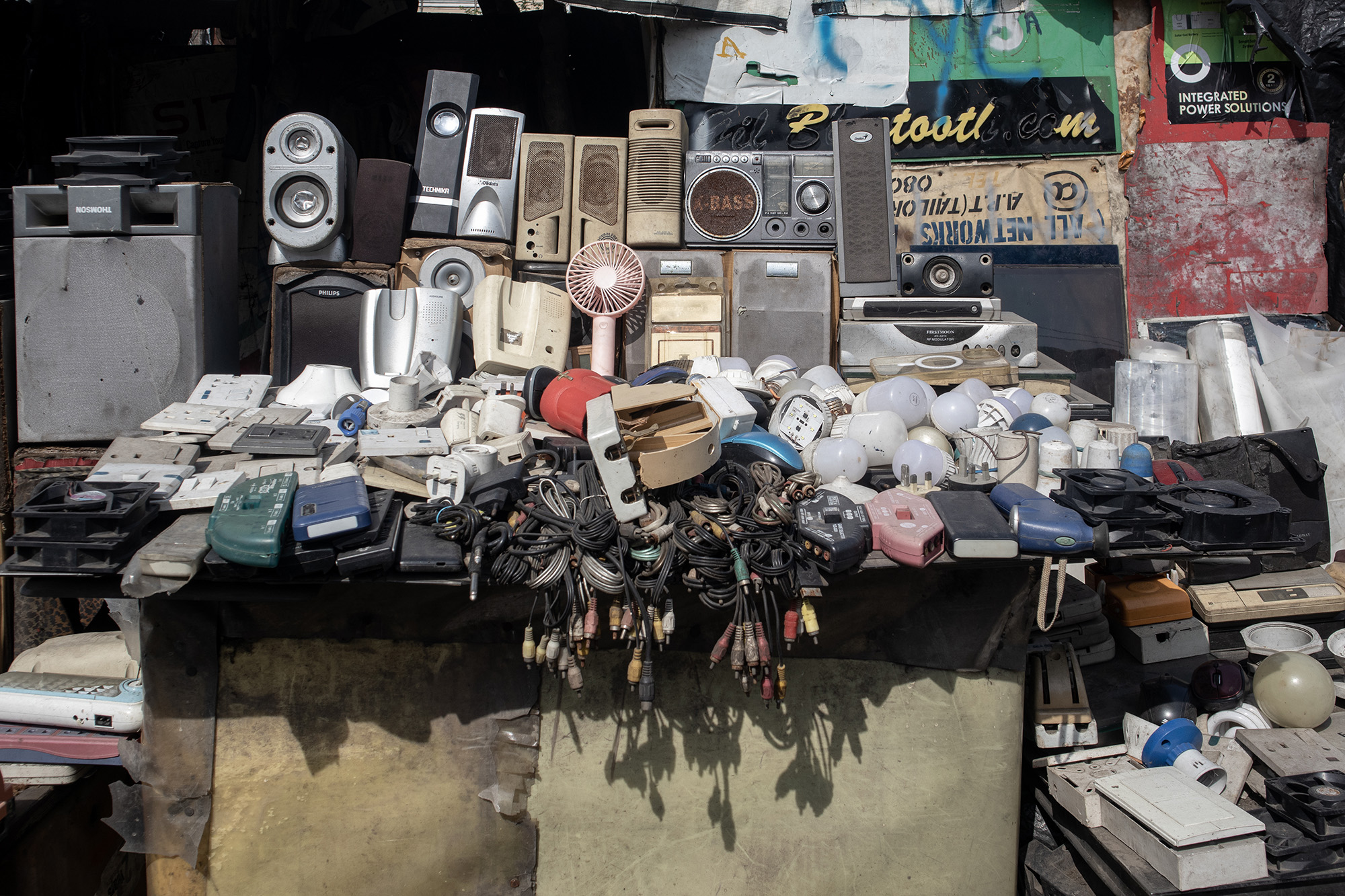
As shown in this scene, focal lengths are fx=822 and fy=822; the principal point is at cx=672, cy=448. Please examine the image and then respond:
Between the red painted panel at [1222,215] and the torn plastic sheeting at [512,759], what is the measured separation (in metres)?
4.76

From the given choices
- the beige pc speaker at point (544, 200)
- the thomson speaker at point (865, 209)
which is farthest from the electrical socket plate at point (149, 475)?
the thomson speaker at point (865, 209)

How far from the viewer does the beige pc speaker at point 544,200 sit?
431cm

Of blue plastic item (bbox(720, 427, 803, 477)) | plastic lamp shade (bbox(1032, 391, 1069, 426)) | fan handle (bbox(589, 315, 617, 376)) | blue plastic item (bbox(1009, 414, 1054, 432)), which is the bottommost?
blue plastic item (bbox(720, 427, 803, 477))

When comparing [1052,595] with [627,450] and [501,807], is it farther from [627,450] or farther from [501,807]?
[501,807]

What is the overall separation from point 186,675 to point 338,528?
849 mm

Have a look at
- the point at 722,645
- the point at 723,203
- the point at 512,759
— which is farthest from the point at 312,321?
the point at 722,645

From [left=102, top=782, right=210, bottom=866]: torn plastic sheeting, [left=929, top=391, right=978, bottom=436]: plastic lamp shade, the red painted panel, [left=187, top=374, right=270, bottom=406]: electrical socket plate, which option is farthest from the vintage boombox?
[left=102, top=782, right=210, bottom=866]: torn plastic sheeting

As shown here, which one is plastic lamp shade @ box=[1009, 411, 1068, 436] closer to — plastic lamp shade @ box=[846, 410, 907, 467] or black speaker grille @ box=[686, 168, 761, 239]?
plastic lamp shade @ box=[846, 410, 907, 467]

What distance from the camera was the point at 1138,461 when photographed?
2.61m

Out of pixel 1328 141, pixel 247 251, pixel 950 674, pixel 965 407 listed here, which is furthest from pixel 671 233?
pixel 1328 141

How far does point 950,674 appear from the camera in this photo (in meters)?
2.38

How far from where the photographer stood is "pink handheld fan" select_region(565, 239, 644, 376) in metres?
3.90

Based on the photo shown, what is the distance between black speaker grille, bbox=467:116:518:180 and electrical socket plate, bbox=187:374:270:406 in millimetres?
1717

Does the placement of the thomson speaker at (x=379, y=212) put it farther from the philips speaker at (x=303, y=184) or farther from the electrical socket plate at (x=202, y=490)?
the electrical socket plate at (x=202, y=490)
